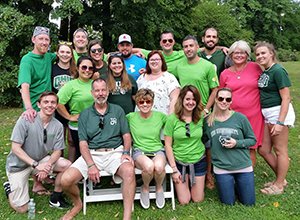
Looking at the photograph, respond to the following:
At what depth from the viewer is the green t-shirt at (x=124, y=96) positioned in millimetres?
5215

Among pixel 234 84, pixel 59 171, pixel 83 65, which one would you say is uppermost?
pixel 83 65

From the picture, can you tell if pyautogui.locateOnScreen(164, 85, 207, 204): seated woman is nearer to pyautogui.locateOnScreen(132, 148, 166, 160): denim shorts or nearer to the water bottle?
pyautogui.locateOnScreen(132, 148, 166, 160): denim shorts

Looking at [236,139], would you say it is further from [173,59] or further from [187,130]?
[173,59]

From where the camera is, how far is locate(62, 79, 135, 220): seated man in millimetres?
4605

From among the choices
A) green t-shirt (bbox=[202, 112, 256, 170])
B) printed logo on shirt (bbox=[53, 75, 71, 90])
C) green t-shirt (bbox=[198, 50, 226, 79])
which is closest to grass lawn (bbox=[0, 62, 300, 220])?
green t-shirt (bbox=[202, 112, 256, 170])

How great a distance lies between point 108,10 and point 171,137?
36.0 feet

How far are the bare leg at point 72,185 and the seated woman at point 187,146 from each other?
49.3 inches

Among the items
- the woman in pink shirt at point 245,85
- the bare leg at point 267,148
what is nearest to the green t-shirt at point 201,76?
the woman in pink shirt at point 245,85

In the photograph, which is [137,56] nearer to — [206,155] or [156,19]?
[206,155]

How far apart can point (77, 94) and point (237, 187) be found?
2.55 metres

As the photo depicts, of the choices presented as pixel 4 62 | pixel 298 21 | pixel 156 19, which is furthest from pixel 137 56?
pixel 298 21

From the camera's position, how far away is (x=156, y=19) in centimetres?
1484

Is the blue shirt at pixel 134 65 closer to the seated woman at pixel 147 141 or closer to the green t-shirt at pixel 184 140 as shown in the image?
the seated woman at pixel 147 141

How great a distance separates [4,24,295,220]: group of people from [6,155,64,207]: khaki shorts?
0.01 meters
